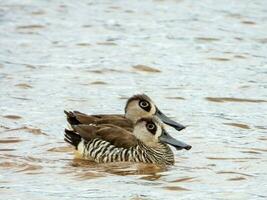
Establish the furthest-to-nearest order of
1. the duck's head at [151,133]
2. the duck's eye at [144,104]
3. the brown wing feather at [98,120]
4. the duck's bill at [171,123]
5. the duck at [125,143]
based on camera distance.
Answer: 1. the duck's eye at [144,104]
2. the duck's bill at [171,123]
3. the brown wing feather at [98,120]
4. the duck's head at [151,133]
5. the duck at [125,143]

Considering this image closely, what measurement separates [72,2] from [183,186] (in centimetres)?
1301

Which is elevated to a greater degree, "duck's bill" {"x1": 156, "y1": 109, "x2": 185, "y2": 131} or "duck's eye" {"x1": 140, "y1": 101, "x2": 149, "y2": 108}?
"duck's eye" {"x1": 140, "y1": 101, "x2": 149, "y2": 108}

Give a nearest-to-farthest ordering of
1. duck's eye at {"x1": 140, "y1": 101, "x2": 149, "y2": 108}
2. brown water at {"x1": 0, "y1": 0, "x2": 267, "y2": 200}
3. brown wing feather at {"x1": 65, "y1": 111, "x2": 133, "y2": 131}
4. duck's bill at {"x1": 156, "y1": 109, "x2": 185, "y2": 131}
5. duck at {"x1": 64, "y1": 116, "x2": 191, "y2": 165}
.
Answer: brown water at {"x1": 0, "y1": 0, "x2": 267, "y2": 200}, duck at {"x1": 64, "y1": 116, "x2": 191, "y2": 165}, brown wing feather at {"x1": 65, "y1": 111, "x2": 133, "y2": 131}, duck's bill at {"x1": 156, "y1": 109, "x2": 185, "y2": 131}, duck's eye at {"x1": 140, "y1": 101, "x2": 149, "y2": 108}

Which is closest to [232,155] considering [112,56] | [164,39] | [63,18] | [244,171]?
[244,171]

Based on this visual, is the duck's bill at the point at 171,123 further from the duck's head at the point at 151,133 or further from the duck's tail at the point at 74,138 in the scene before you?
the duck's tail at the point at 74,138

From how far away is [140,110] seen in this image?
14.7 m

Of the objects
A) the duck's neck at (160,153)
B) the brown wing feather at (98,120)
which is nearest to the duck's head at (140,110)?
the brown wing feather at (98,120)

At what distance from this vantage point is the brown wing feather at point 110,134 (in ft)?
45.4

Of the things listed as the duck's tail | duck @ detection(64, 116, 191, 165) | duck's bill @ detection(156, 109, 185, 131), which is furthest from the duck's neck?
the duck's tail

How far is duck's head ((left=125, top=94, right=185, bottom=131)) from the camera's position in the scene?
48.2 ft

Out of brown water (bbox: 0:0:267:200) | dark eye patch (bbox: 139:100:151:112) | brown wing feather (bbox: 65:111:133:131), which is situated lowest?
brown water (bbox: 0:0:267:200)

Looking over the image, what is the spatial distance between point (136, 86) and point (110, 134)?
15.9ft

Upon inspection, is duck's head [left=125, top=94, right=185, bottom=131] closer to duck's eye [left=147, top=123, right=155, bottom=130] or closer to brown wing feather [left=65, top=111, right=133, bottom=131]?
brown wing feather [left=65, top=111, right=133, bottom=131]

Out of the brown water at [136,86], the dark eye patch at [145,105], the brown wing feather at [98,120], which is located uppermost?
the dark eye patch at [145,105]
